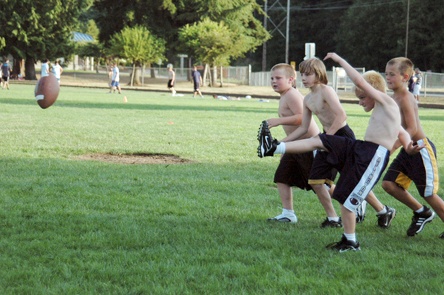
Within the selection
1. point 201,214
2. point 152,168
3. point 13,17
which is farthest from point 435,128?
point 13,17

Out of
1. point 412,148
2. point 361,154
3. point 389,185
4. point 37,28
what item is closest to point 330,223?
point 389,185

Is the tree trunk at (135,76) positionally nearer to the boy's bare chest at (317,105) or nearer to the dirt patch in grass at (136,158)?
the dirt patch in grass at (136,158)

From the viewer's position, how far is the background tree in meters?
60.7

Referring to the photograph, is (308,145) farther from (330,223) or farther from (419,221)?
(419,221)

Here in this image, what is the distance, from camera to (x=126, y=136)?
51.7 ft

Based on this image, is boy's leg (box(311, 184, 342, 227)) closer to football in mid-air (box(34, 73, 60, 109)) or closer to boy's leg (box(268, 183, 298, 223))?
boy's leg (box(268, 183, 298, 223))

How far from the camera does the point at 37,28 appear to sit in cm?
6206

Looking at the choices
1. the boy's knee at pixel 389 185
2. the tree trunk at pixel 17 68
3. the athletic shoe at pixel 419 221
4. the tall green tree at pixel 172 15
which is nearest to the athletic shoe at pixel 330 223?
the boy's knee at pixel 389 185

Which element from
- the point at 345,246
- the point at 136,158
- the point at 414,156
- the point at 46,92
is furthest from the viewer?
the point at 136,158

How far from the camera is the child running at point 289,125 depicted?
286 inches

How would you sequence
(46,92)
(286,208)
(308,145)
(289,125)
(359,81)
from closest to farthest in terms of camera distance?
(359,81)
(308,145)
(286,208)
(289,125)
(46,92)

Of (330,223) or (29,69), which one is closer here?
(330,223)

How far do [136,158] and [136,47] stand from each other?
1945 inches

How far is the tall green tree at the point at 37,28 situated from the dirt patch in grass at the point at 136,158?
5062 centimetres
